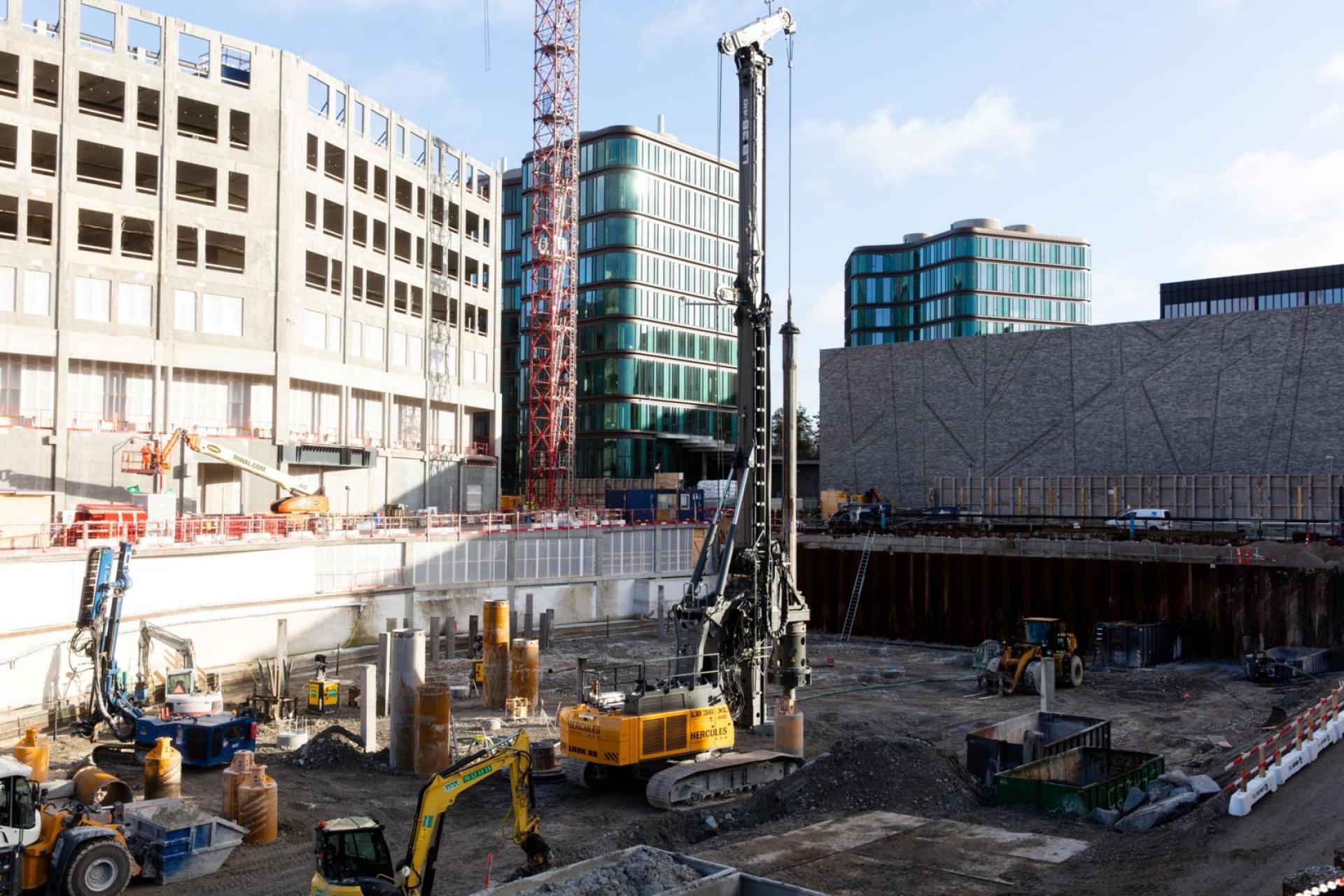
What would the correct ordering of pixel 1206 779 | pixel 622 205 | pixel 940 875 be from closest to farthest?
pixel 940 875, pixel 1206 779, pixel 622 205

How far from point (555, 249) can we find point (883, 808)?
65032 millimetres

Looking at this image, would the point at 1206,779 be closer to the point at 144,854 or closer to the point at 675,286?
the point at 144,854

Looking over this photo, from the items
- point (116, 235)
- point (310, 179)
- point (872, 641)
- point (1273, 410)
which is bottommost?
point (872, 641)

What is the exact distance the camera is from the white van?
5012 centimetres

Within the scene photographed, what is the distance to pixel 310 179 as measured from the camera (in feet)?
182

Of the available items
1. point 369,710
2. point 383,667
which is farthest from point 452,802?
point 383,667

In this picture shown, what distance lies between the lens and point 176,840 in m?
16.1

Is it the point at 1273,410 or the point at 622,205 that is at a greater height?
the point at 622,205

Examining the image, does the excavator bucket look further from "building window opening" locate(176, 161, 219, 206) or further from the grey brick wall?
the grey brick wall

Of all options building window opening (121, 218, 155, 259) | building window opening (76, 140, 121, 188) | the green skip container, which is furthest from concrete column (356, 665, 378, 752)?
building window opening (76, 140, 121, 188)

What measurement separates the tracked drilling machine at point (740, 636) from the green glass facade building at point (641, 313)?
234 ft

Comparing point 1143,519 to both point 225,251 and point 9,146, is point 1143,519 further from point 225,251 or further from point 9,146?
point 9,146

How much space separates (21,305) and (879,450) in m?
48.1

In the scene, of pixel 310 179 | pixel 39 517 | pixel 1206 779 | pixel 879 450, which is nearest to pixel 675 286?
pixel 879 450
